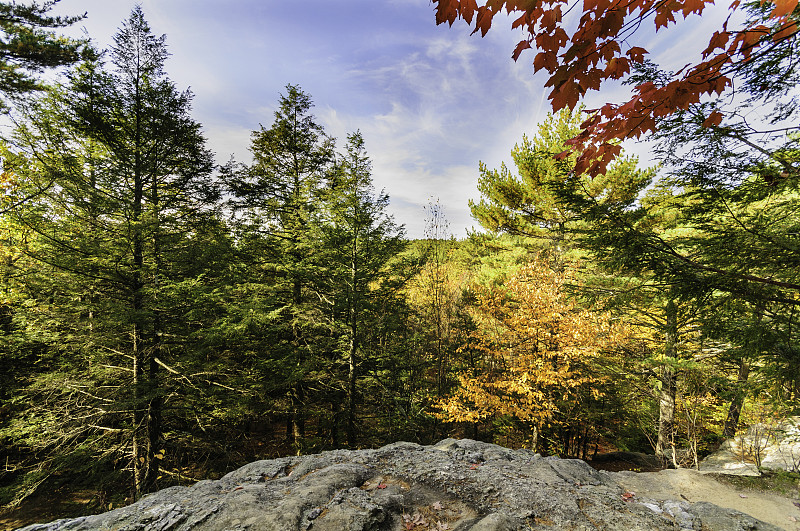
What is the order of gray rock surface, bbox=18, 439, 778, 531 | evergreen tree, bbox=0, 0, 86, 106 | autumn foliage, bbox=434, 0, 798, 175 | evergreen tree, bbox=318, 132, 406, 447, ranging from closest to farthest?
1. autumn foliage, bbox=434, 0, 798, 175
2. gray rock surface, bbox=18, 439, 778, 531
3. evergreen tree, bbox=0, 0, 86, 106
4. evergreen tree, bbox=318, 132, 406, 447

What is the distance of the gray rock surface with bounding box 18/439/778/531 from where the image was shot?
2.77 meters

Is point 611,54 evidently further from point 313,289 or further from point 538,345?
point 313,289

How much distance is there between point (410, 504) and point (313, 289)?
25.5 ft

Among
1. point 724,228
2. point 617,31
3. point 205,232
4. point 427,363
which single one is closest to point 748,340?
point 724,228

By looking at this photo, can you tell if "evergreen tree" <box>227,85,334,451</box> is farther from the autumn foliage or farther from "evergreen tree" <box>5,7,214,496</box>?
the autumn foliage

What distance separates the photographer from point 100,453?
277 inches

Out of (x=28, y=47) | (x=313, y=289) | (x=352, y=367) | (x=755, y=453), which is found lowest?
(x=755, y=453)

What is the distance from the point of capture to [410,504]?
320cm

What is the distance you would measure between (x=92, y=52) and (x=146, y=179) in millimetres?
2758

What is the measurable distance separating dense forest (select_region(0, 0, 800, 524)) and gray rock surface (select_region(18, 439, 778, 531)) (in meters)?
2.26

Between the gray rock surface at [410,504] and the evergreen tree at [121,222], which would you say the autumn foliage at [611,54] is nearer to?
the gray rock surface at [410,504]

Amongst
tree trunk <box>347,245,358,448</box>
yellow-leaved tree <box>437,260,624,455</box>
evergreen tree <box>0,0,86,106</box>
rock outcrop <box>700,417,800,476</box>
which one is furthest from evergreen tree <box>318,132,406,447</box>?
rock outcrop <box>700,417,800,476</box>

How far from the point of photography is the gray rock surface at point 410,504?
277cm

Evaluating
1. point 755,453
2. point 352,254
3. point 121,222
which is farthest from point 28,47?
point 755,453
